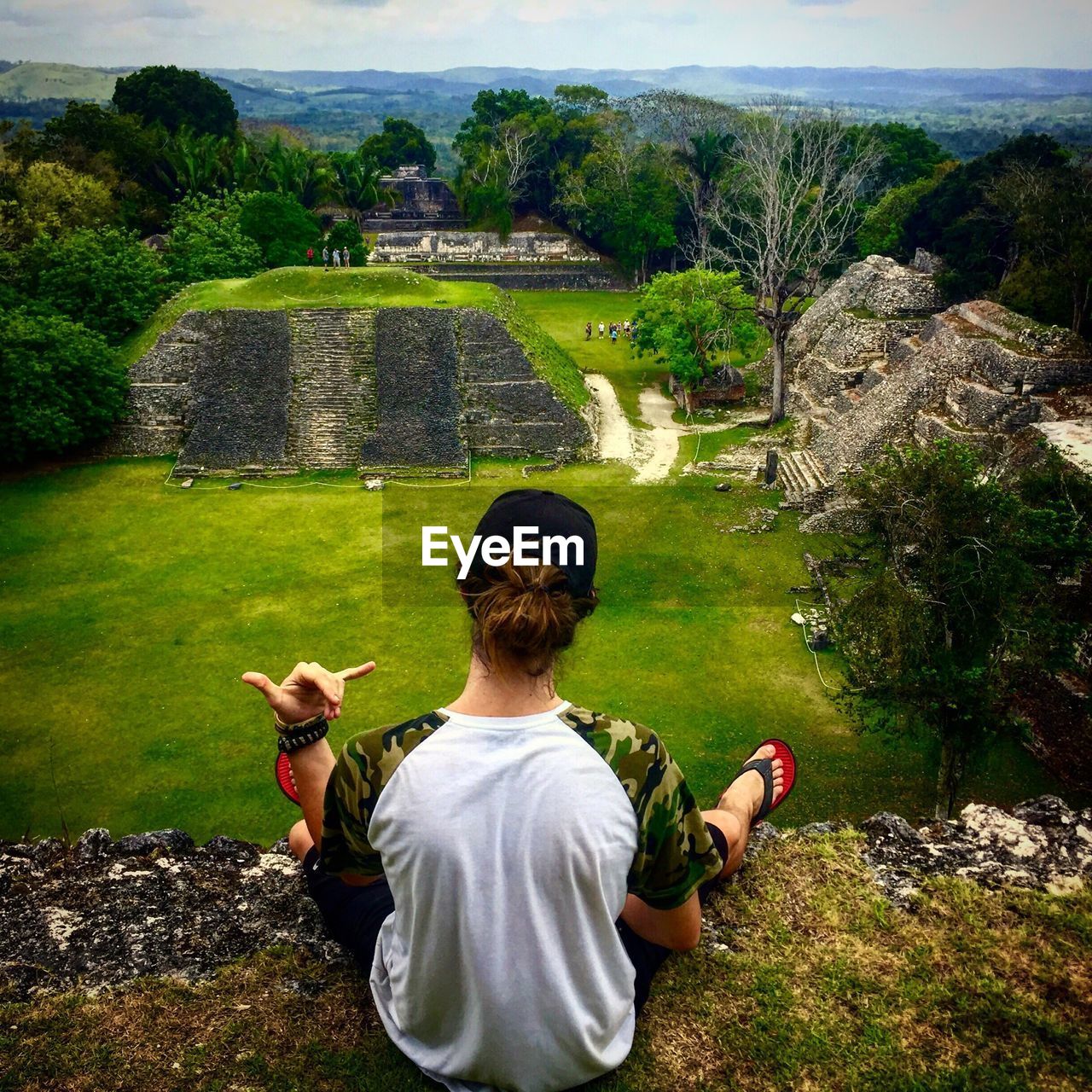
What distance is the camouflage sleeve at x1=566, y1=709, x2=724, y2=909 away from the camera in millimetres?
2447

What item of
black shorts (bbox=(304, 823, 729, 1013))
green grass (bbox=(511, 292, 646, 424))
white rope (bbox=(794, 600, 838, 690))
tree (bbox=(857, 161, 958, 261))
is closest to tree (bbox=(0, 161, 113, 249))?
green grass (bbox=(511, 292, 646, 424))

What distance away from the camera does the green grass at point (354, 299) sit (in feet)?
74.6

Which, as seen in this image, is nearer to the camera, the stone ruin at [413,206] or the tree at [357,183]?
the tree at [357,183]

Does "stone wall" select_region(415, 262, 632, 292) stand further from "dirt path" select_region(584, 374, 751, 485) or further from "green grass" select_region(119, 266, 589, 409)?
"dirt path" select_region(584, 374, 751, 485)

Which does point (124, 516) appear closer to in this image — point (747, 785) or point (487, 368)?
point (487, 368)

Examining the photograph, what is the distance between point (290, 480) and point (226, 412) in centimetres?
287

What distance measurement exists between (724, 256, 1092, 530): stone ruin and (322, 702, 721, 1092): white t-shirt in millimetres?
12476

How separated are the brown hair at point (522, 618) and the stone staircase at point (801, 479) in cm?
1619

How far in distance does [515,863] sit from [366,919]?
1.80m

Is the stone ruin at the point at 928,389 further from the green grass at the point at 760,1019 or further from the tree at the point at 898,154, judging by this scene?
the tree at the point at 898,154

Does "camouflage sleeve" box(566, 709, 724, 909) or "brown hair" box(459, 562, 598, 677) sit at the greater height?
"brown hair" box(459, 562, 598, 677)

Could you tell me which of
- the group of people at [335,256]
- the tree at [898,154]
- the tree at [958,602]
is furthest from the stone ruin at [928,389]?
the tree at [898,154]

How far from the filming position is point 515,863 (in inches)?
90.4

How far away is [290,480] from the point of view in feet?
65.1
